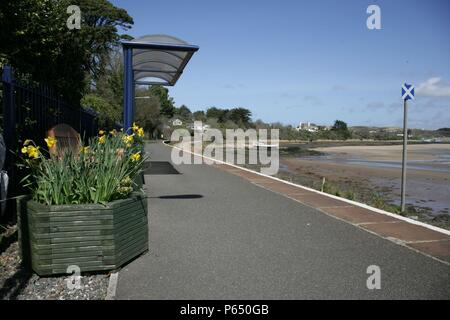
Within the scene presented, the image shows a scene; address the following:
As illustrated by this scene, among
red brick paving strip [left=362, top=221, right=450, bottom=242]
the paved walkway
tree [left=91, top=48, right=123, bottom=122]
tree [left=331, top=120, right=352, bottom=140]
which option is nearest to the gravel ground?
the paved walkway

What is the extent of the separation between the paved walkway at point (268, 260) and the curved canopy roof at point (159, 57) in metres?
3.29

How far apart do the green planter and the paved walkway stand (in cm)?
31

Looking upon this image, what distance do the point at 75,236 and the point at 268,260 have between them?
2.12 metres

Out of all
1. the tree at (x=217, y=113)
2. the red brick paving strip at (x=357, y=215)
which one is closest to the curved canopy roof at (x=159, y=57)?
the red brick paving strip at (x=357, y=215)

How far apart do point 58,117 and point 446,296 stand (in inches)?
308

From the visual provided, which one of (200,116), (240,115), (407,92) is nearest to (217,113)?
(200,116)

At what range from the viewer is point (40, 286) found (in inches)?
168

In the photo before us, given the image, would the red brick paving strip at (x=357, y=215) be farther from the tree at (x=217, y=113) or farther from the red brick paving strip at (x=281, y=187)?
the tree at (x=217, y=113)

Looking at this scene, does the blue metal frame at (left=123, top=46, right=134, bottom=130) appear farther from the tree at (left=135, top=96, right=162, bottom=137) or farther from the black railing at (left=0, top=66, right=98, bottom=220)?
the tree at (left=135, top=96, right=162, bottom=137)

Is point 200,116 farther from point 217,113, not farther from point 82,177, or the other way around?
point 82,177

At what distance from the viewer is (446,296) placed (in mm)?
4078

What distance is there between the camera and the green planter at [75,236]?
14.3 ft

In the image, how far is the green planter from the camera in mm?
4361
